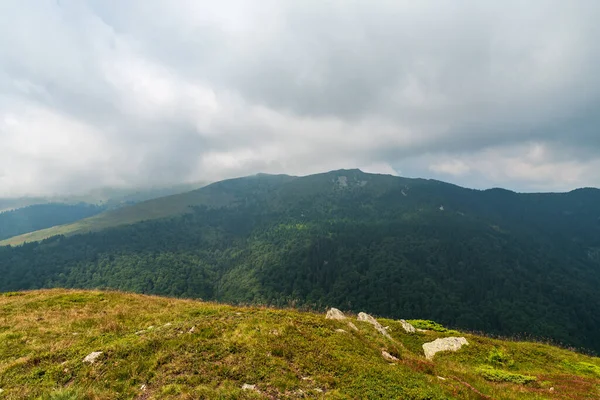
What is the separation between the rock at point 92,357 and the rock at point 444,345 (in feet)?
71.2

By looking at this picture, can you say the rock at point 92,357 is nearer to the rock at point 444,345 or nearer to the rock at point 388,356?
the rock at point 388,356

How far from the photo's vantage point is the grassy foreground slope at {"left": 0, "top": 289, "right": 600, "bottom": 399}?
11523 mm

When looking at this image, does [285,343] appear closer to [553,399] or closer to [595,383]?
[553,399]

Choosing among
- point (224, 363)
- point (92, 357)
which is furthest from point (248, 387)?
point (92, 357)

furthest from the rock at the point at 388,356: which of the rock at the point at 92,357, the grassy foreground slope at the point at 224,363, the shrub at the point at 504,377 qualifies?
the rock at the point at 92,357

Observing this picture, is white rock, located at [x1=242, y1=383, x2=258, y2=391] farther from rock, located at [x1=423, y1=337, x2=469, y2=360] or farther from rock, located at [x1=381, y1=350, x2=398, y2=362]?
rock, located at [x1=423, y1=337, x2=469, y2=360]

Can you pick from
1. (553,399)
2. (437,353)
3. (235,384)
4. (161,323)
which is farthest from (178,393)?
(437,353)

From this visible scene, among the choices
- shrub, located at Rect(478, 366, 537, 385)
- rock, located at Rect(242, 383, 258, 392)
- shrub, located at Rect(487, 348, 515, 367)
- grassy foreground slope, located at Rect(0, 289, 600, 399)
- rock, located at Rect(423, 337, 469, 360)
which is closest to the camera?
rock, located at Rect(242, 383, 258, 392)

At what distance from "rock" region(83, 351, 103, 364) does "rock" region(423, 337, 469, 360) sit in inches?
854

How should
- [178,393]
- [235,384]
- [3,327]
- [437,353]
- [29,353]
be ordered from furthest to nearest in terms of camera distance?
[437,353]
[3,327]
[29,353]
[235,384]
[178,393]

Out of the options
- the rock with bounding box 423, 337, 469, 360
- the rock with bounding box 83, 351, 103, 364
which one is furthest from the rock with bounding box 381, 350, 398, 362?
the rock with bounding box 83, 351, 103, 364

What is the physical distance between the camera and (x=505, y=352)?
23.8 m

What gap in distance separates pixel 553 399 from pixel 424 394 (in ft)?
27.8

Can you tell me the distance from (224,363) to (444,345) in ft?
62.6
